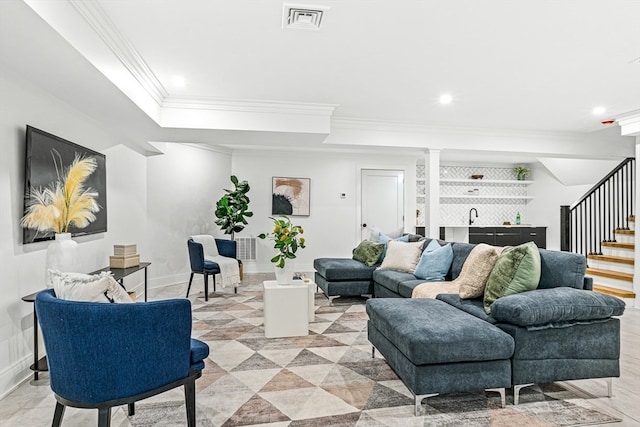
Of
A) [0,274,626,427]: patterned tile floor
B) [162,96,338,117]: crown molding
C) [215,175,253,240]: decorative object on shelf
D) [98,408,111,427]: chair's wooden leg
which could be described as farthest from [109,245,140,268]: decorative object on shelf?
[98,408,111,427]: chair's wooden leg

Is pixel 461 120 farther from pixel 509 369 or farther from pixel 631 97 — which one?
pixel 509 369

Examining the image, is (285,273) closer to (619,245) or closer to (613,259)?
(613,259)

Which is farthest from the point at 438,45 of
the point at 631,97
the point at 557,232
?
the point at 557,232

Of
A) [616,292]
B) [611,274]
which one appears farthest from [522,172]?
[616,292]

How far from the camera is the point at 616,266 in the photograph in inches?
229

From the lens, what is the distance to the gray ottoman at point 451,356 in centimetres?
224

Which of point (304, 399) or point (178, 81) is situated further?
point (178, 81)

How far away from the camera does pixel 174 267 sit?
654cm

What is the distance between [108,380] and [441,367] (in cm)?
173

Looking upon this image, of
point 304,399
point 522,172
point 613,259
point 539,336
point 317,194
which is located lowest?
point 304,399

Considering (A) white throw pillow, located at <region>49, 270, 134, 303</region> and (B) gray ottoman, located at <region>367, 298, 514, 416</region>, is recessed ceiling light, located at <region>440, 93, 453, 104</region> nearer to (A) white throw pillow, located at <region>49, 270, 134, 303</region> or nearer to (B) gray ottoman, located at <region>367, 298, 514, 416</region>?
(B) gray ottoman, located at <region>367, 298, 514, 416</region>

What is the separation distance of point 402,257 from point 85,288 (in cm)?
369

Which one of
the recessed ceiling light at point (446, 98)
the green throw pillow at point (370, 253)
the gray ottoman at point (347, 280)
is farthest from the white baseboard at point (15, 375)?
the recessed ceiling light at point (446, 98)

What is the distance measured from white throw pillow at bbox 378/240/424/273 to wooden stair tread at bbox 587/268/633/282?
9.87 feet
